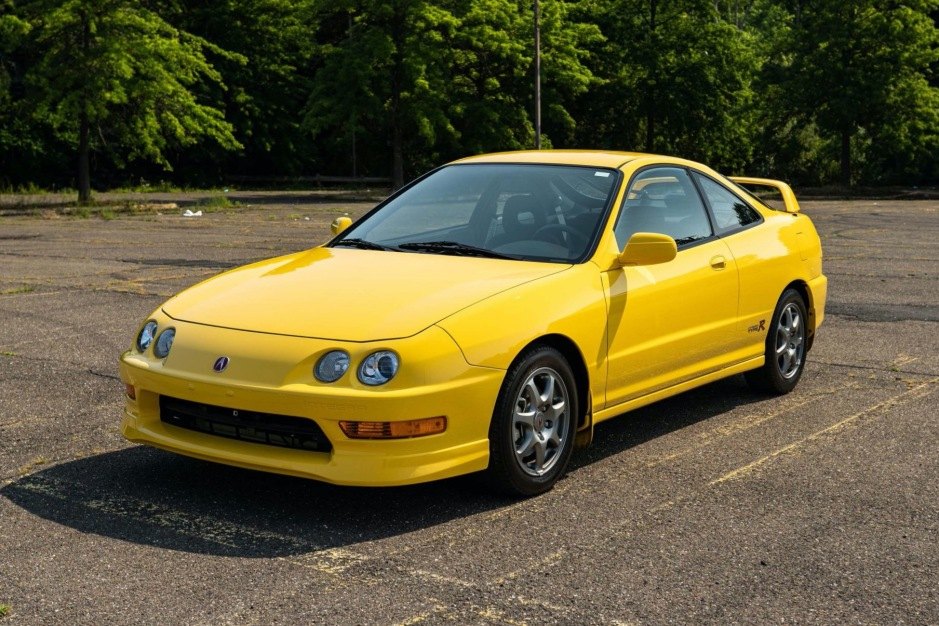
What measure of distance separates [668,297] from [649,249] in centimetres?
46

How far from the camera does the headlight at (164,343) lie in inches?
210

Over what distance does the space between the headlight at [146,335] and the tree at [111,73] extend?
24434mm

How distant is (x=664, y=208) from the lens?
6.55 meters

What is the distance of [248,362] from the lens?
4977mm

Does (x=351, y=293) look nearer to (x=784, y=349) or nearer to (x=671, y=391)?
(x=671, y=391)

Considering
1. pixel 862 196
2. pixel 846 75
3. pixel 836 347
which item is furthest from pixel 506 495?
pixel 846 75

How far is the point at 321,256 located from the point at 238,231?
17261 millimetres

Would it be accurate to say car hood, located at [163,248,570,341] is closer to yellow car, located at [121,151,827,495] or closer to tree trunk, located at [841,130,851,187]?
yellow car, located at [121,151,827,495]

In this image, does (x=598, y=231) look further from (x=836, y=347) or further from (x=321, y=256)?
(x=836, y=347)

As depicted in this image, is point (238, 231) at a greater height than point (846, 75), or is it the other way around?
point (846, 75)

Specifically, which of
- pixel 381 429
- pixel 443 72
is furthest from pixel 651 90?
pixel 381 429

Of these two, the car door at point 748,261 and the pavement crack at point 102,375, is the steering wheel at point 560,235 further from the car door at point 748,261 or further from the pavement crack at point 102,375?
the pavement crack at point 102,375

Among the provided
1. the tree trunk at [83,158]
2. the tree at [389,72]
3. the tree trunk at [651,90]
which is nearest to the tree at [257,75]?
the tree at [389,72]

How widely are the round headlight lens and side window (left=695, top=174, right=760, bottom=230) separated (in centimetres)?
286
